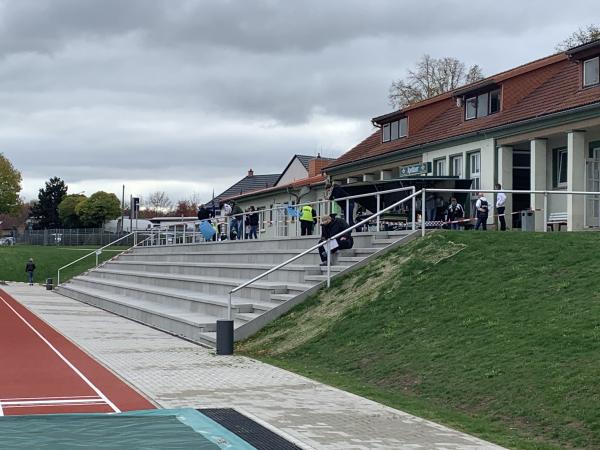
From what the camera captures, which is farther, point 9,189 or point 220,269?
point 9,189

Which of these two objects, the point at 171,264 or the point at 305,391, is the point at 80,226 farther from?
the point at 305,391

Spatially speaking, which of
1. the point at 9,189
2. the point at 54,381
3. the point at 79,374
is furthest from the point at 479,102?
the point at 9,189

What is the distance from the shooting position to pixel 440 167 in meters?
36.2

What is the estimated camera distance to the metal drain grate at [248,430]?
8711 millimetres

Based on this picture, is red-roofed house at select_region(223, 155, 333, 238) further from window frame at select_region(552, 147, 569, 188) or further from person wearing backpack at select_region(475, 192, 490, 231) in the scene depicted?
window frame at select_region(552, 147, 569, 188)

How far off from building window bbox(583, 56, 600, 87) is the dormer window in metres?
13.0

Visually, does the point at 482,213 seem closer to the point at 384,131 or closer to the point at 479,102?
the point at 479,102

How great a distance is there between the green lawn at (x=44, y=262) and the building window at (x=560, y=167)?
99.5ft

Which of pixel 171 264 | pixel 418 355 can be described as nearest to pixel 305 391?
pixel 418 355

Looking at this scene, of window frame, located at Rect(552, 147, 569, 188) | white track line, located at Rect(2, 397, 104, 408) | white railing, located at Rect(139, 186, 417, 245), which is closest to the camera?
white track line, located at Rect(2, 397, 104, 408)

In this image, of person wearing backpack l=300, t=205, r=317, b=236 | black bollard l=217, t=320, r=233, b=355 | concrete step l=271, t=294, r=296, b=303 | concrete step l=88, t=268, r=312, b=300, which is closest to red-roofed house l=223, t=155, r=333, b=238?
person wearing backpack l=300, t=205, r=317, b=236

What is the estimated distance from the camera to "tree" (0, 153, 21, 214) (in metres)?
91.9

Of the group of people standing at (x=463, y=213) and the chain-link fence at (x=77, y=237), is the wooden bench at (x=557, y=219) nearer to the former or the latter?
the group of people standing at (x=463, y=213)

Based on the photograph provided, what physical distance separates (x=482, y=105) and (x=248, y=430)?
26962 mm
